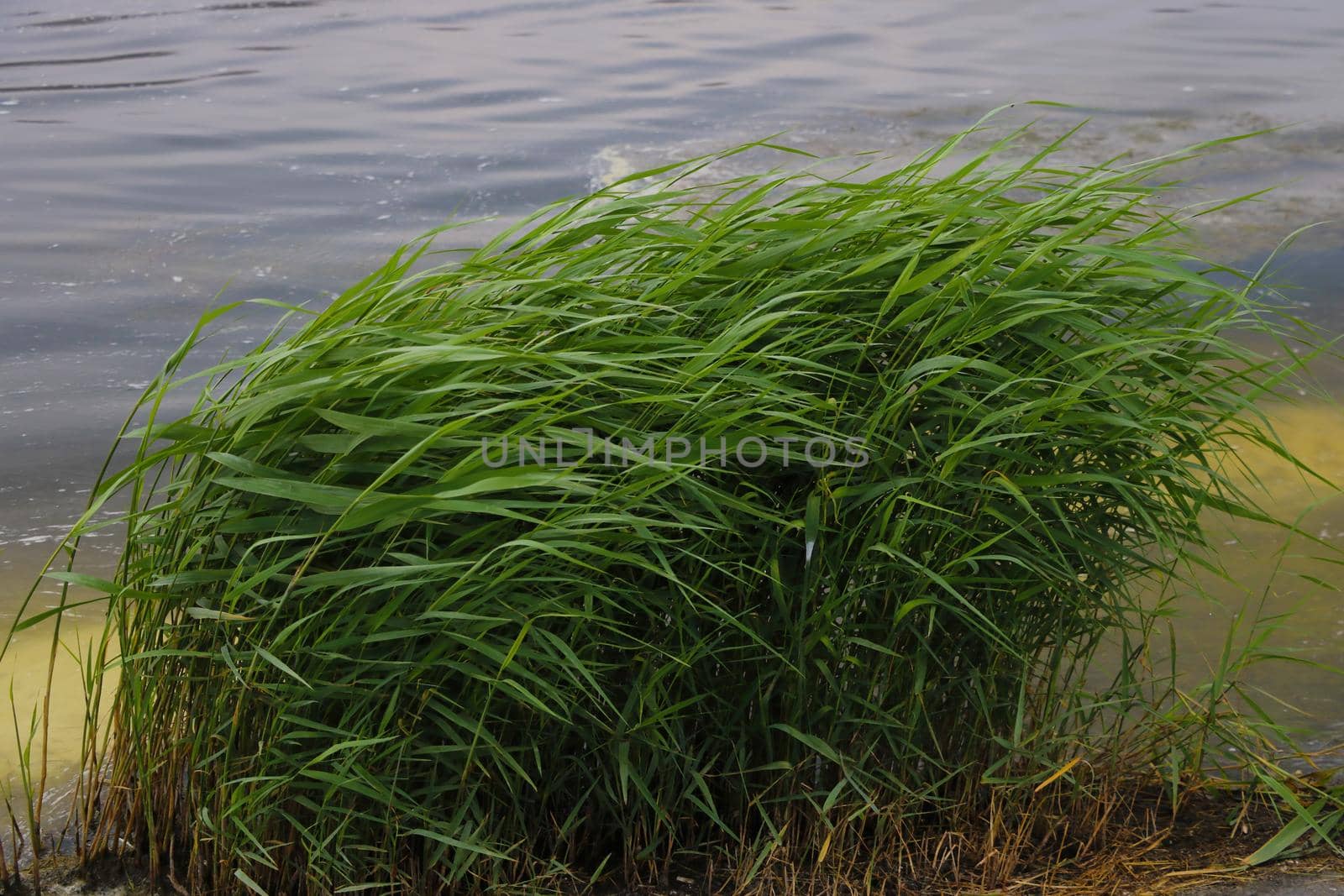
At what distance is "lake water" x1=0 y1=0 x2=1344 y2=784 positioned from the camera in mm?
5633

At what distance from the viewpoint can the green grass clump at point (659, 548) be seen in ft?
6.58

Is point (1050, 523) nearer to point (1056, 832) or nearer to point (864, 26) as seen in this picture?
point (1056, 832)

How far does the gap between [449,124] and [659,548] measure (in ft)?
24.9

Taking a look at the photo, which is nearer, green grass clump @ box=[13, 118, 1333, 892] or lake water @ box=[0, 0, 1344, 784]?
green grass clump @ box=[13, 118, 1333, 892]

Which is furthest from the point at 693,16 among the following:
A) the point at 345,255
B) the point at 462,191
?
the point at 345,255

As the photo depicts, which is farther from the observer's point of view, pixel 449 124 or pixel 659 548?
pixel 449 124

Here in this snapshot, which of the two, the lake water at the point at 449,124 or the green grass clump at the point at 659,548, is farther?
the lake water at the point at 449,124

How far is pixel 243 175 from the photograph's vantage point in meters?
8.21

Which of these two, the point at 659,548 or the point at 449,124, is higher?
the point at 449,124

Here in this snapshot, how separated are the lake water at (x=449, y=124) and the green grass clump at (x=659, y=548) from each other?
137 centimetres

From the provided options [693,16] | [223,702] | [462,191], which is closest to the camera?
[223,702]

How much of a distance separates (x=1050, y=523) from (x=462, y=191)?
591 cm

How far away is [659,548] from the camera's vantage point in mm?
2072

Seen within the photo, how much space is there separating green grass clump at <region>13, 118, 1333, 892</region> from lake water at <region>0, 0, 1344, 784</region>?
4.51 ft
